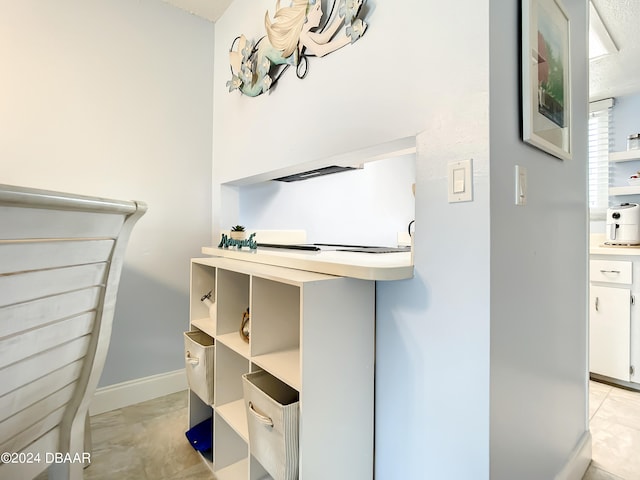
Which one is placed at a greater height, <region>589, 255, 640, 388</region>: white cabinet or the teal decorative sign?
the teal decorative sign

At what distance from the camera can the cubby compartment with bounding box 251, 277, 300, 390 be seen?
118 centimetres

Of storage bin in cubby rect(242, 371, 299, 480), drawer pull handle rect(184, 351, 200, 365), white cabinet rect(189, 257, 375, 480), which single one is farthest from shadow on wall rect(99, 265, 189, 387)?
storage bin in cubby rect(242, 371, 299, 480)

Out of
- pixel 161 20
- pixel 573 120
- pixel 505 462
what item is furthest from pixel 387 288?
pixel 161 20

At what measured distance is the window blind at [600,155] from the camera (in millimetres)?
2848

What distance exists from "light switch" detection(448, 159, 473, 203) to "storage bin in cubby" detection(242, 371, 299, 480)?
771 millimetres

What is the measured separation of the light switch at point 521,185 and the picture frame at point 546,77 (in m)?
0.10

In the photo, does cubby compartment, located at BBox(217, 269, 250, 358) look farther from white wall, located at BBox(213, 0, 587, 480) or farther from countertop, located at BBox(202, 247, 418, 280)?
white wall, located at BBox(213, 0, 587, 480)

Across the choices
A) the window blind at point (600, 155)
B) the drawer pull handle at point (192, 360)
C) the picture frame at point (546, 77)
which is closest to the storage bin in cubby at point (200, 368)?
the drawer pull handle at point (192, 360)

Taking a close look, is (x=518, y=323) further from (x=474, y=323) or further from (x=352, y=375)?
(x=352, y=375)

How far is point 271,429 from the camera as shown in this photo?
3.38 feet

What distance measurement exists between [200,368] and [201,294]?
0.37m

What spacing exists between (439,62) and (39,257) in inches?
44.6

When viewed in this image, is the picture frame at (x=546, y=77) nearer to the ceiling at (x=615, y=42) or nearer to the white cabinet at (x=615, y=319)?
the ceiling at (x=615, y=42)

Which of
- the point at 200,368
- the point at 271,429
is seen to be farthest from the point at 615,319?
the point at 200,368
